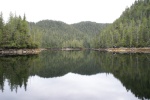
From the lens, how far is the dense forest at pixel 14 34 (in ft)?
327

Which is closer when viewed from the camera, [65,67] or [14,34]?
[65,67]

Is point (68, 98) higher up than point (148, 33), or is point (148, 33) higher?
point (148, 33)

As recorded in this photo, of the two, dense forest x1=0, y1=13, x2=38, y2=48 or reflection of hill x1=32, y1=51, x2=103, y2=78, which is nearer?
reflection of hill x1=32, y1=51, x2=103, y2=78

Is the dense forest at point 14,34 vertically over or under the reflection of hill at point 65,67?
over

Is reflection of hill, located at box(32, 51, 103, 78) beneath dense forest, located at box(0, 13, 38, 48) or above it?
beneath

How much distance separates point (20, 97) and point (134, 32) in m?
133

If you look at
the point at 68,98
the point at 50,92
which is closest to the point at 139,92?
the point at 68,98

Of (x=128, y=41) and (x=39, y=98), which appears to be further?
(x=128, y=41)

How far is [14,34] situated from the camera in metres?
106

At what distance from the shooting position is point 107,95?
22.9 metres

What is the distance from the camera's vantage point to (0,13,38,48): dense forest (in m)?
99.6

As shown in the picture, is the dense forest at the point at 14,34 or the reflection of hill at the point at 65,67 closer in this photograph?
the reflection of hill at the point at 65,67

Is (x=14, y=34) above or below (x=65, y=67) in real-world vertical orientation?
above

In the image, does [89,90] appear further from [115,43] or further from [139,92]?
[115,43]
